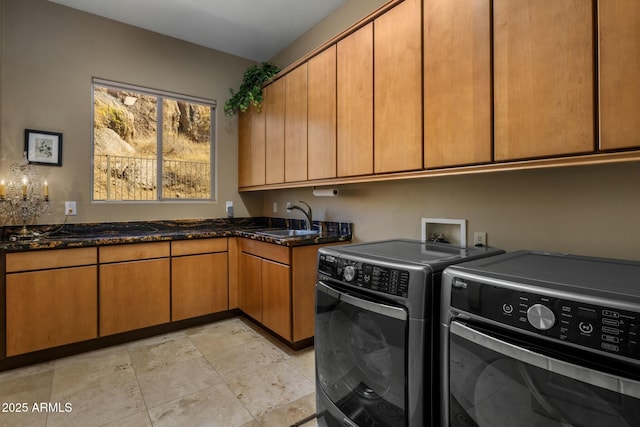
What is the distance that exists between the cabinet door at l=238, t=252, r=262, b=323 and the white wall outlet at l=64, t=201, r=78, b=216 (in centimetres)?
153

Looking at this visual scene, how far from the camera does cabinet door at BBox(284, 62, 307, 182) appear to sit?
2.71m

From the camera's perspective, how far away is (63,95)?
2.77m

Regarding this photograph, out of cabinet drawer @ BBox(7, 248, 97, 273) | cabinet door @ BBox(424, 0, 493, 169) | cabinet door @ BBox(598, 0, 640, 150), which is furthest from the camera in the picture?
cabinet drawer @ BBox(7, 248, 97, 273)

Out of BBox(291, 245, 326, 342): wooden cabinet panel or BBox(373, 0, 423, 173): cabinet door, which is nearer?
BBox(373, 0, 423, 173): cabinet door

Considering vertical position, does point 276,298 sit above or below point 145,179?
below

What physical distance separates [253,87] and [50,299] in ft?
8.45

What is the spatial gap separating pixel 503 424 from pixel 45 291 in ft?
9.60

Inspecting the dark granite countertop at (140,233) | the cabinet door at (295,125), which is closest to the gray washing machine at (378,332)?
the dark granite countertop at (140,233)

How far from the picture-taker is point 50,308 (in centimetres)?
233

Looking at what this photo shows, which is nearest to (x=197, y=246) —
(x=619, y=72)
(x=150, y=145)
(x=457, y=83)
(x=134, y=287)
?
(x=134, y=287)

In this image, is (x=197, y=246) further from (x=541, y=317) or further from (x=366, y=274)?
(x=541, y=317)

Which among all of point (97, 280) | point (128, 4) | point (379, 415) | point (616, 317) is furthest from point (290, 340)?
point (128, 4)

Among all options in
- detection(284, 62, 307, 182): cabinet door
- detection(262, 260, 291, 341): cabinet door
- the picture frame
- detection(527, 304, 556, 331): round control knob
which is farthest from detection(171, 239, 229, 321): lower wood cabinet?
detection(527, 304, 556, 331): round control knob

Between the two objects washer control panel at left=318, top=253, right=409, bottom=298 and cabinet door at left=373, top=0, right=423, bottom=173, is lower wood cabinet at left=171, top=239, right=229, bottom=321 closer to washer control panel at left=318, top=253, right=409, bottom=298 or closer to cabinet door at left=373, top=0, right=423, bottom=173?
washer control panel at left=318, top=253, right=409, bottom=298
